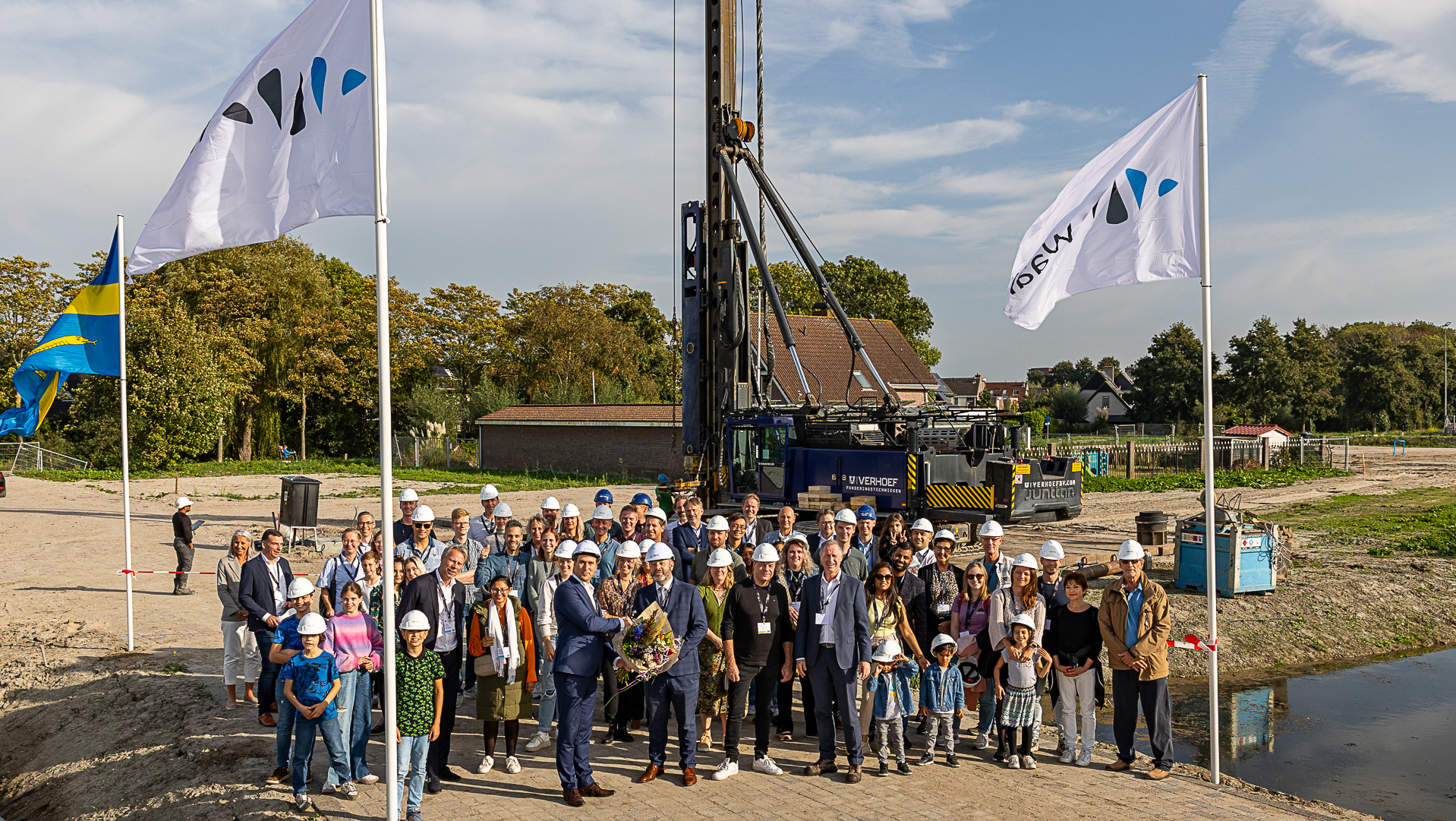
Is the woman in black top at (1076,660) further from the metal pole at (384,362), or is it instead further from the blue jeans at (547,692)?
the metal pole at (384,362)

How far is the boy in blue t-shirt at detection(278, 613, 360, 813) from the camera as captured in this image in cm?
664

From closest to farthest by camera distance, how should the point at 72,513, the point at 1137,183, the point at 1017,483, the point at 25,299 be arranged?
1. the point at 1137,183
2. the point at 1017,483
3. the point at 72,513
4. the point at 25,299

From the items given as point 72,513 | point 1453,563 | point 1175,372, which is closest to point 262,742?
point 1453,563

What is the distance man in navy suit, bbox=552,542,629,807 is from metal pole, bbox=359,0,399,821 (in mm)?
1145

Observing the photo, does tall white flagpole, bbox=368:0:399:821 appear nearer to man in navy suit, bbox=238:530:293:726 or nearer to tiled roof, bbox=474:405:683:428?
man in navy suit, bbox=238:530:293:726

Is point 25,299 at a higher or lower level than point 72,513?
higher

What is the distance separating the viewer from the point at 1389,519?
2391cm

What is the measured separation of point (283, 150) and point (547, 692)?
4.53 m

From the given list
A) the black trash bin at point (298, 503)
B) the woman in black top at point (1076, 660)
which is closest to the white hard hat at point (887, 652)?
the woman in black top at point (1076, 660)

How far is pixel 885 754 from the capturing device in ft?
24.5

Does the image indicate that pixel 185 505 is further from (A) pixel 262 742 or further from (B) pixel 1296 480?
(B) pixel 1296 480

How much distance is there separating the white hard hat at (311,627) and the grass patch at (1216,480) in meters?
29.4

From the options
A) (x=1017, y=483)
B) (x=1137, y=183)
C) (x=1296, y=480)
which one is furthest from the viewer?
(x=1296, y=480)

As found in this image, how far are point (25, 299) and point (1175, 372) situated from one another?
2461 inches
